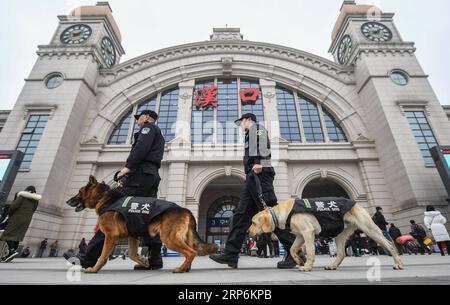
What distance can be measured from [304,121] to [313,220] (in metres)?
14.8

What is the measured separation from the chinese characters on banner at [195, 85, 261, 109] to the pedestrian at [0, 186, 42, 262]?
12.5m

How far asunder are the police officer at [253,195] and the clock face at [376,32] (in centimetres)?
1994

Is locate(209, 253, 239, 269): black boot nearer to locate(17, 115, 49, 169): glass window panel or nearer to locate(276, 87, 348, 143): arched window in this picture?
locate(276, 87, 348, 143): arched window

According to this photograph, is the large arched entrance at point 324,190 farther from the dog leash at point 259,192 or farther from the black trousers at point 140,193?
the black trousers at point 140,193

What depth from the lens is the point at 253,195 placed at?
3.47m

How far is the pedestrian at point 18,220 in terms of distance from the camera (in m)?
5.28

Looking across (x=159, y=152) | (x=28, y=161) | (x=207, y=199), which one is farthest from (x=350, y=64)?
(x=28, y=161)

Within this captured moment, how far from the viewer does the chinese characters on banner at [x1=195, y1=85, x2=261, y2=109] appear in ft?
55.1

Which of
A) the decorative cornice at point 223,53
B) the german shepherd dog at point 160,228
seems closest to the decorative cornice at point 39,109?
the decorative cornice at point 223,53

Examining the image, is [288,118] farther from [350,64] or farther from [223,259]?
[223,259]

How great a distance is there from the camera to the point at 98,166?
14.9 meters

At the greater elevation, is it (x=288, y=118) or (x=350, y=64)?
(x=350, y=64)

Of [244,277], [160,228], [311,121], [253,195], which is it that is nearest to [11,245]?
[160,228]
